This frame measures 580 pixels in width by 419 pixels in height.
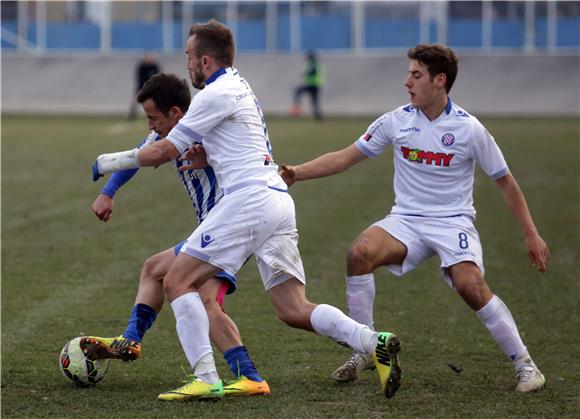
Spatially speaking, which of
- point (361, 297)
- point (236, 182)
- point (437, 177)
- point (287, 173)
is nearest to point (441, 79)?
point (437, 177)

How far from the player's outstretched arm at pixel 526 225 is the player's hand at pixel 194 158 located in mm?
1745

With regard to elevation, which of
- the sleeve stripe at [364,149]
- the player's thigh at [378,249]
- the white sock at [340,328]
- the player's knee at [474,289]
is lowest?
the white sock at [340,328]

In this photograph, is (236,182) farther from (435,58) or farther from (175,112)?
(435,58)

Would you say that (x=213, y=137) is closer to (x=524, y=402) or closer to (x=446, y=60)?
(x=446, y=60)

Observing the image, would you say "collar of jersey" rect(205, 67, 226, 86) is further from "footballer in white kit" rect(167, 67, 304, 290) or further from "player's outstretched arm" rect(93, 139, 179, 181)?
"player's outstretched arm" rect(93, 139, 179, 181)

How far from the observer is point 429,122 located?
6.68m

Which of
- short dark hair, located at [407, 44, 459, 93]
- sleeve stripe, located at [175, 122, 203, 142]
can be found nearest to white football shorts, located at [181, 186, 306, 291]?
sleeve stripe, located at [175, 122, 203, 142]

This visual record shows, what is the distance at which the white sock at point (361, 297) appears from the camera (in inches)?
262

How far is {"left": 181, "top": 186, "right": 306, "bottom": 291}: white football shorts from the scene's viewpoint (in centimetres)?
586

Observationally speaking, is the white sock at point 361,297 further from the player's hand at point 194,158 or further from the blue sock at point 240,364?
the player's hand at point 194,158

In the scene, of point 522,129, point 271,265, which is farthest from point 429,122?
point 522,129

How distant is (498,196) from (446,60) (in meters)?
10.8

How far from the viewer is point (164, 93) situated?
250 inches

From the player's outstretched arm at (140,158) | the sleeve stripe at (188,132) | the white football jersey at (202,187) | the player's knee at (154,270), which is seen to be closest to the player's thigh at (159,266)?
the player's knee at (154,270)
